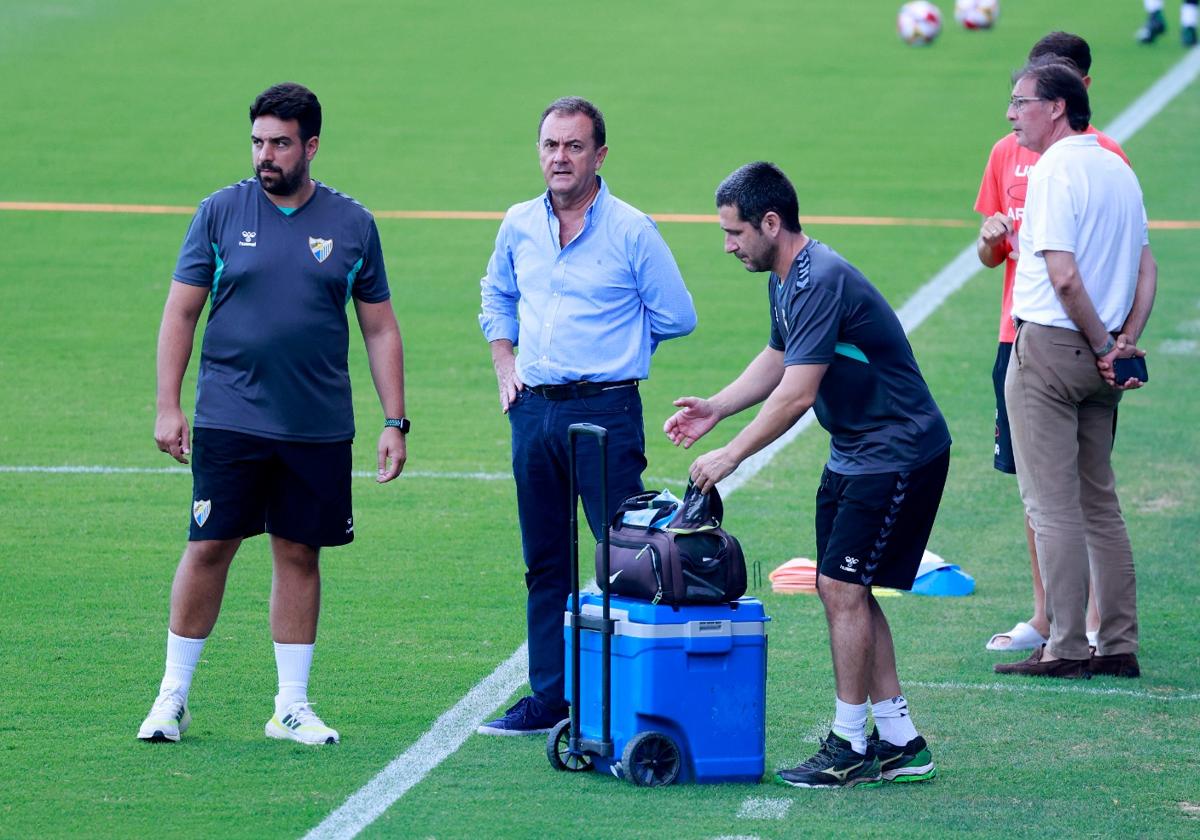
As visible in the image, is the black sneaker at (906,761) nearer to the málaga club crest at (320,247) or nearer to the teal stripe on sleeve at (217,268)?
the málaga club crest at (320,247)

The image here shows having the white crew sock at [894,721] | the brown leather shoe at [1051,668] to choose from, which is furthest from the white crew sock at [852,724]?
the brown leather shoe at [1051,668]

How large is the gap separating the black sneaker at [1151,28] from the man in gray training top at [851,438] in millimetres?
24683

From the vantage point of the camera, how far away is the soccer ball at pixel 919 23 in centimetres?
2970

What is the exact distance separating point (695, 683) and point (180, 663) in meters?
1.87

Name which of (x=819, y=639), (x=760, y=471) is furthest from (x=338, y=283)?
(x=760, y=471)

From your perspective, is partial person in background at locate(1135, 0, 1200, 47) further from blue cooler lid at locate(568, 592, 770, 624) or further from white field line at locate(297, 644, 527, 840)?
blue cooler lid at locate(568, 592, 770, 624)

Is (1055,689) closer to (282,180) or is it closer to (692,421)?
(692,421)

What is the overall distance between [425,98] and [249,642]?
1907 centimetres

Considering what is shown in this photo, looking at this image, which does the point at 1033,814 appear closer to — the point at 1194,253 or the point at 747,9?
the point at 1194,253

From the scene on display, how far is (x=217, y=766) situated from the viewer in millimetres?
6695

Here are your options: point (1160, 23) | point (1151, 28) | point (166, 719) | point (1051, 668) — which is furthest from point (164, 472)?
point (1160, 23)

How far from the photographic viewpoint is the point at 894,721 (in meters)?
6.71

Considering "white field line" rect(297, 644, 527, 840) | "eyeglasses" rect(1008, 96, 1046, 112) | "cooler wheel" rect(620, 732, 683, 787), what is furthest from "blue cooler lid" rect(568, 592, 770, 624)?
"eyeglasses" rect(1008, 96, 1046, 112)

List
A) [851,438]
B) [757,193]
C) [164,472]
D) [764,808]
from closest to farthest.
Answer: [764,808]
[757,193]
[851,438]
[164,472]
